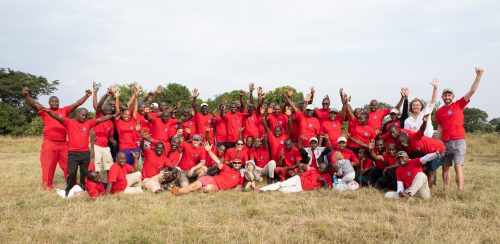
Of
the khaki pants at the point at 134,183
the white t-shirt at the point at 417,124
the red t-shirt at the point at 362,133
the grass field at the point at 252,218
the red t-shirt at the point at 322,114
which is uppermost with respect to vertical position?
the red t-shirt at the point at 322,114

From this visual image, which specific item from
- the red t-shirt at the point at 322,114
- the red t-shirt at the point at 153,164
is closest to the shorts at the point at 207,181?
the red t-shirt at the point at 153,164

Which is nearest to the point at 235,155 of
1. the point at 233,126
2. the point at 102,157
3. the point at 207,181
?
the point at 233,126

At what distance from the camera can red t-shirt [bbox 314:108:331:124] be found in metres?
11.8

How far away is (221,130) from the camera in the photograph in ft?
41.8

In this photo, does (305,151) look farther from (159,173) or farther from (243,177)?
(159,173)

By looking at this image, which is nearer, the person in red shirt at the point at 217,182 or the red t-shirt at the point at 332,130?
the person in red shirt at the point at 217,182

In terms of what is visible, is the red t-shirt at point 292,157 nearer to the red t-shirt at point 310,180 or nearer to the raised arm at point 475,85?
the red t-shirt at point 310,180

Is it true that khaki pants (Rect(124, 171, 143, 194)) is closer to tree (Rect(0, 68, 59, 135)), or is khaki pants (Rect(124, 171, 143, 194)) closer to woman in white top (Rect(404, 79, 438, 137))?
woman in white top (Rect(404, 79, 438, 137))

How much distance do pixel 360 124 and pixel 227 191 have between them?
433 centimetres

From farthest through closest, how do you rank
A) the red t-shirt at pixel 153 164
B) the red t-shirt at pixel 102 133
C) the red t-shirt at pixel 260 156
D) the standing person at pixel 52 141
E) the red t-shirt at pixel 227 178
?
the red t-shirt at pixel 260 156
the red t-shirt at pixel 102 133
the red t-shirt at pixel 153 164
the standing person at pixel 52 141
the red t-shirt at pixel 227 178

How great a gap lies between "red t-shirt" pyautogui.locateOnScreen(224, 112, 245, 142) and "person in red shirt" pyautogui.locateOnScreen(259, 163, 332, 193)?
9.78 ft

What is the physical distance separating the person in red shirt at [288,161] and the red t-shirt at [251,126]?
153cm

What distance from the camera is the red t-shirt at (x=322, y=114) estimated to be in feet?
38.7

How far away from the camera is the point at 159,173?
33.5 feet
